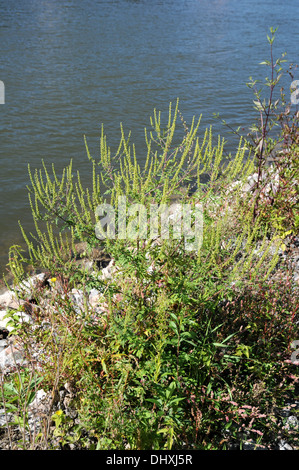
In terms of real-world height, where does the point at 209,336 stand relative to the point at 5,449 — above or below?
above

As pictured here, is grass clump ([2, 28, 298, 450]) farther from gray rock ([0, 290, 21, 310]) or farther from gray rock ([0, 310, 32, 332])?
gray rock ([0, 290, 21, 310])

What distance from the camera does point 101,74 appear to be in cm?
1427

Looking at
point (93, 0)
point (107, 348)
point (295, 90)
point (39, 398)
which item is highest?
point (93, 0)

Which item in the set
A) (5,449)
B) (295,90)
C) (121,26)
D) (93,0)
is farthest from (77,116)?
(93,0)

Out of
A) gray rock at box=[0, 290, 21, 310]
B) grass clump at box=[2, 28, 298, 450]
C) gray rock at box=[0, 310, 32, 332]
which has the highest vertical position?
grass clump at box=[2, 28, 298, 450]

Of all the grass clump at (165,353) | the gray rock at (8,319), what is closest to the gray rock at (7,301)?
the gray rock at (8,319)

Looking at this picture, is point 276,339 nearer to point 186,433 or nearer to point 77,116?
point 186,433

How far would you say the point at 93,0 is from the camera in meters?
29.7

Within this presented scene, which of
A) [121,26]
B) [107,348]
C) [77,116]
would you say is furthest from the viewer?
[121,26]

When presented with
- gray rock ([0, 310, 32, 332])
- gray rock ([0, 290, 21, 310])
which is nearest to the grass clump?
gray rock ([0, 310, 32, 332])

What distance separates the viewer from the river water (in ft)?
30.9

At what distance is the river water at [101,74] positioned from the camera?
9.43m

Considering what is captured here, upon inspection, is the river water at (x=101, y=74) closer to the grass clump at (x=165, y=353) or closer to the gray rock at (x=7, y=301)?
the gray rock at (x=7, y=301)
